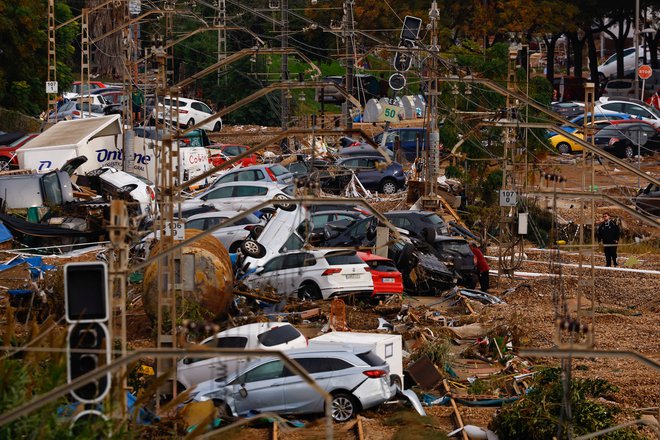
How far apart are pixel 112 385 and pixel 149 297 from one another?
34.9 ft

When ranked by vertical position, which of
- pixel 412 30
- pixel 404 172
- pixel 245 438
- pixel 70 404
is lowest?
pixel 245 438

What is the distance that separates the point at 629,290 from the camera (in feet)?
101

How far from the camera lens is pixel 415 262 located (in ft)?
95.2

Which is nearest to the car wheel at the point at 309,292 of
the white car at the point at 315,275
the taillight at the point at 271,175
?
the white car at the point at 315,275

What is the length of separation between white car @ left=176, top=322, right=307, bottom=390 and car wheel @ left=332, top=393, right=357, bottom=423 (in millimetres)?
1563

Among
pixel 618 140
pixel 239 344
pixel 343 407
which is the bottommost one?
pixel 343 407

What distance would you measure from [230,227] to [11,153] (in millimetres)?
14656

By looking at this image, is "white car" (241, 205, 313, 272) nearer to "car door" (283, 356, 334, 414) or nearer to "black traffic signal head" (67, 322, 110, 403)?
"car door" (283, 356, 334, 414)

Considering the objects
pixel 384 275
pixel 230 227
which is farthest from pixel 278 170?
pixel 384 275

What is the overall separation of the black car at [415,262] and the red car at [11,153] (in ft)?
53.0

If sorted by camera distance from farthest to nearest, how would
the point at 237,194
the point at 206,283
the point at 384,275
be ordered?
the point at 237,194
the point at 384,275
the point at 206,283

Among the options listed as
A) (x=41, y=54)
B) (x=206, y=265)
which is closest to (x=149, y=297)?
(x=206, y=265)

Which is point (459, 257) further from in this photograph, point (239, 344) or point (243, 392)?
point (243, 392)

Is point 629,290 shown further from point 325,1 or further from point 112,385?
point 325,1
